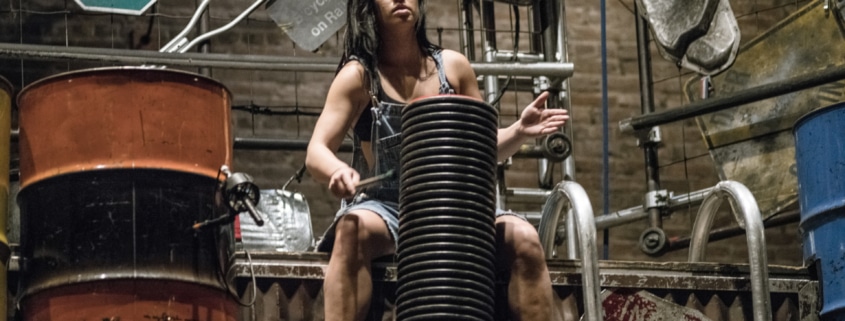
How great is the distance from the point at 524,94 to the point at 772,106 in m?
2.25

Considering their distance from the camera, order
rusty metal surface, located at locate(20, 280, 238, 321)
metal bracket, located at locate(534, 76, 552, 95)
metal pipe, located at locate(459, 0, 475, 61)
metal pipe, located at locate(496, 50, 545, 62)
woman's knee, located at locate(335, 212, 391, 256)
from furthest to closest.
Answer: metal pipe, located at locate(459, 0, 475, 61)
metal bracket, located at locate(534, 76, 552, 95)
metal pipe, located at locate(496, 50, 545, 62)
woman's knee, located at locate(335, 212, 391, 256)
rusty metal surface, located at locate(20, 280, 238, 321)

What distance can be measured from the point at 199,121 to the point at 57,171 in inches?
16.5

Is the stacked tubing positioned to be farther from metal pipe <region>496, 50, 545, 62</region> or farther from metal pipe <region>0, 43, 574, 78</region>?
metal pipe <region>496, 50, 545, 62</region>

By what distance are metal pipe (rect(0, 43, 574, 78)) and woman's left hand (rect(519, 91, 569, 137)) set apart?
134cm

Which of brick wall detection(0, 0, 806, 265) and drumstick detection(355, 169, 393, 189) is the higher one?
brick wall detection(0, 0, 806, 265)

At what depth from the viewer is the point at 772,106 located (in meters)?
7.79

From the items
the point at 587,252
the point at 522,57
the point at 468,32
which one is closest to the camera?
the point at 587,252

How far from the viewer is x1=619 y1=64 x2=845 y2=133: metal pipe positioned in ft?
22.6

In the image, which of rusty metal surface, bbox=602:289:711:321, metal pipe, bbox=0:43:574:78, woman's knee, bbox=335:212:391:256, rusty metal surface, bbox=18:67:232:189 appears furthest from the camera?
metal pipe, bbox=0:43:574:78

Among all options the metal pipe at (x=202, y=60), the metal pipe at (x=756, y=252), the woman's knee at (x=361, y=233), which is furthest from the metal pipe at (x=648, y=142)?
the woman's knee at (x=361, y=233)

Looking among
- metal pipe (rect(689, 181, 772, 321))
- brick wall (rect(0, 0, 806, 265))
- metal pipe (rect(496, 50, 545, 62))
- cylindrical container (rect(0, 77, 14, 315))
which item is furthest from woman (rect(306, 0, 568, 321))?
brick wall (rect(0, 0, 806, 265))

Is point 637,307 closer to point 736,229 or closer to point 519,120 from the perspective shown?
point 519,120

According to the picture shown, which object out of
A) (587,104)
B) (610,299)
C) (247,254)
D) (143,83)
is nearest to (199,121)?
(143,83)


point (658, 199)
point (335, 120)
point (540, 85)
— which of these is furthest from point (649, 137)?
point (335, 120)
